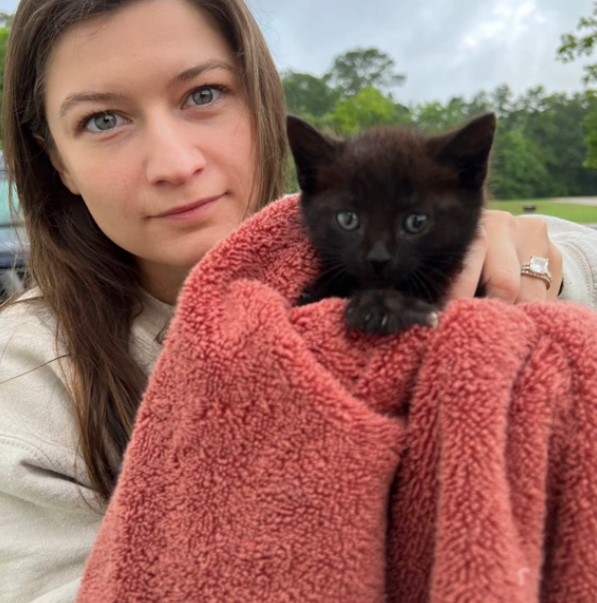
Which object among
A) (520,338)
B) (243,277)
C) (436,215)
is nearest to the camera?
(520,338)

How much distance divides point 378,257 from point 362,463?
0.44m

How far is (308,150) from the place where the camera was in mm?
1242

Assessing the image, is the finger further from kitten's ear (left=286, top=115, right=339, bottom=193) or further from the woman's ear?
the woman's ear

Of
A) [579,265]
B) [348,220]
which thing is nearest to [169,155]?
[348,220]

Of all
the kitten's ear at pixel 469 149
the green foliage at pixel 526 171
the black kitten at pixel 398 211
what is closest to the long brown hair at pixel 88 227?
the black kitten at pixel 398 211

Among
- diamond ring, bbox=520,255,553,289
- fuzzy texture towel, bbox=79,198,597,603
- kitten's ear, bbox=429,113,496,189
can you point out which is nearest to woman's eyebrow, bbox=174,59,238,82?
kitten's ear, bbox=429,113,496,189

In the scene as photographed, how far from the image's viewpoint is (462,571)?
2.20 ft

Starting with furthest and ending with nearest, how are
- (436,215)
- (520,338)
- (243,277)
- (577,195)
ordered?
(577,195), (436,215), (243,277), (520,338)

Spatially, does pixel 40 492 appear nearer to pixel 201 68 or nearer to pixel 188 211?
pixel 188 211

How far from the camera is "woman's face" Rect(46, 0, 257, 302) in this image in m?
1.32

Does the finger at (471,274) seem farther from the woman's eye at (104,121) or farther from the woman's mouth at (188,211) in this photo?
the woman's eye at (104,121)

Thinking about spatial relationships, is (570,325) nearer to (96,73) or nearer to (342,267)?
(342,267)

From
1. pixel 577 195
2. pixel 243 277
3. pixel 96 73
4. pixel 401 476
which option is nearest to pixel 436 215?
pixel 243 277

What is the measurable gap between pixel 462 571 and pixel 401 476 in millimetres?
150
